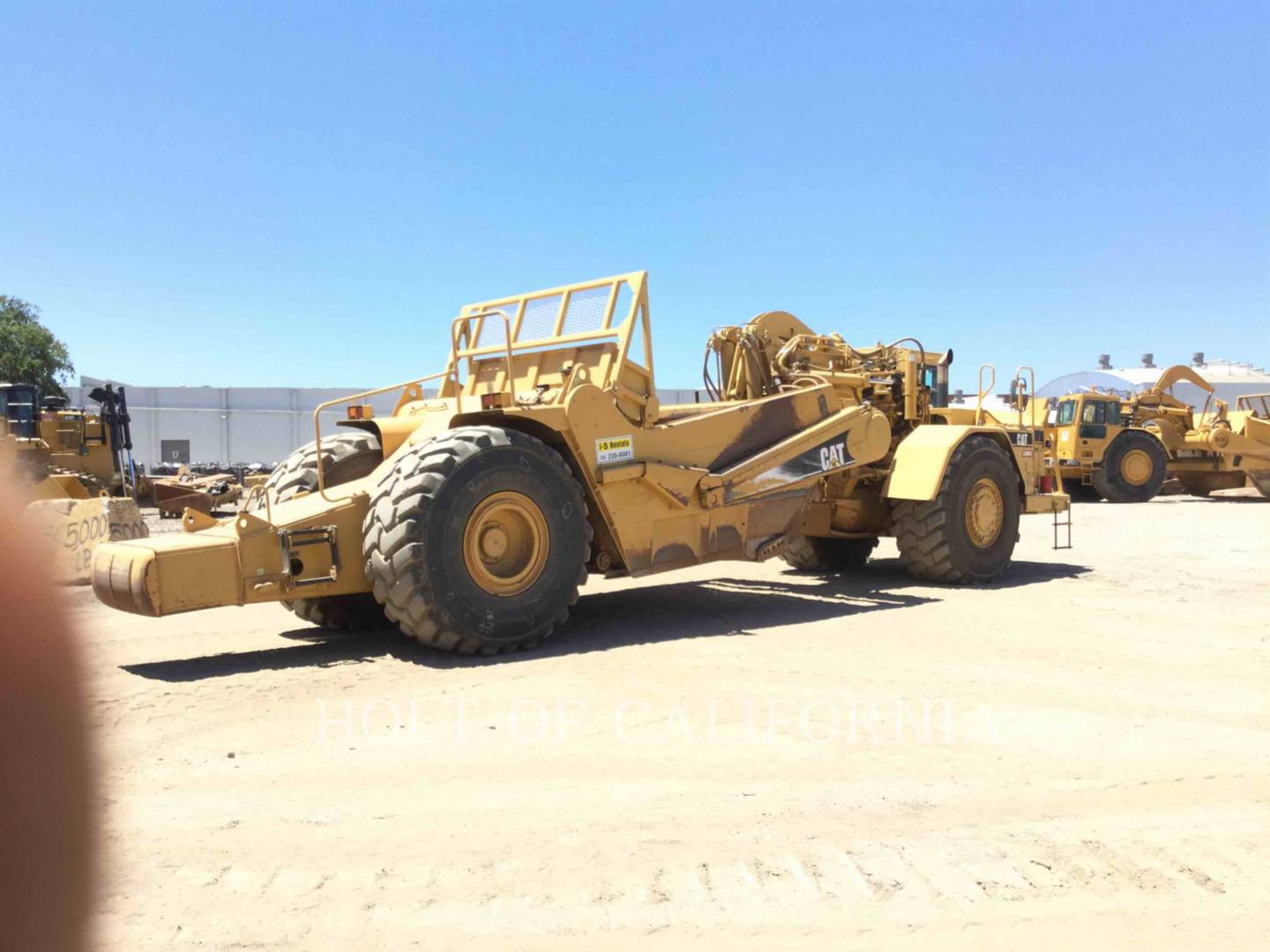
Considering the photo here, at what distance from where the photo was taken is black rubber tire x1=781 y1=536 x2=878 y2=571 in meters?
12.1

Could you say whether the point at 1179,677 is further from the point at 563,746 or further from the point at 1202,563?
the point at 1202,563

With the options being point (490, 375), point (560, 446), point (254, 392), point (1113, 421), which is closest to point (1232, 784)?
point (560, 446)

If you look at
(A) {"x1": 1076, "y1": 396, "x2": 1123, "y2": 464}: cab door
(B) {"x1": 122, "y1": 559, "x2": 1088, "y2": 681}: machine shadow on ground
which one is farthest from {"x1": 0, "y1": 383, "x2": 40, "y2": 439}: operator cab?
(A) {"x1": 1076, "y1": 396, "x2": 1123, "y2": 464}: cab door

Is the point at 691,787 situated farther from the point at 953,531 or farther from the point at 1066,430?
the point at 1066,430

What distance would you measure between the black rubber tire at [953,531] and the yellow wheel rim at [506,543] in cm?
468

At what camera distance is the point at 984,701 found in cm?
574

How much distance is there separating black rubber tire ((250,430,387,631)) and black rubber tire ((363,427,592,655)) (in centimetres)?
129

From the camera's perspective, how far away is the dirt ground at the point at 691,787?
329 centimetres

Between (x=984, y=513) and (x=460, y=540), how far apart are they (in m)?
6.20

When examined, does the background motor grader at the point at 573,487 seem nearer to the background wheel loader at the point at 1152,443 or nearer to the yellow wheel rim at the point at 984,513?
the yellow wheel rim at the point at 984,513

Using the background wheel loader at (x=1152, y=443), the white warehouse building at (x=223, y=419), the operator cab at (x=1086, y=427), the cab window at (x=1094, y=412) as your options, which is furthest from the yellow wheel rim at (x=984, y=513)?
the white warehouse building at (x=223, y=419)

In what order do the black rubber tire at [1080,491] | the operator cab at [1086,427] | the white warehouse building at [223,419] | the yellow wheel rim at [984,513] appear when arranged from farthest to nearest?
the white warehouse building at [223,419] < the black rubber tire at [1080,491] < the operator cab at [1086,427] < the yellow wheel rim at [984,513]

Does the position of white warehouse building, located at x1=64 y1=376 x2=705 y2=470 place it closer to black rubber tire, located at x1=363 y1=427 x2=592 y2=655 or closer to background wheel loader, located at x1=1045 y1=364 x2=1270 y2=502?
background wheel loader, located at x1=1045 y1=364 x2=1270 y2=502

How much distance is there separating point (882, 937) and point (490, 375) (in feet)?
21.4
